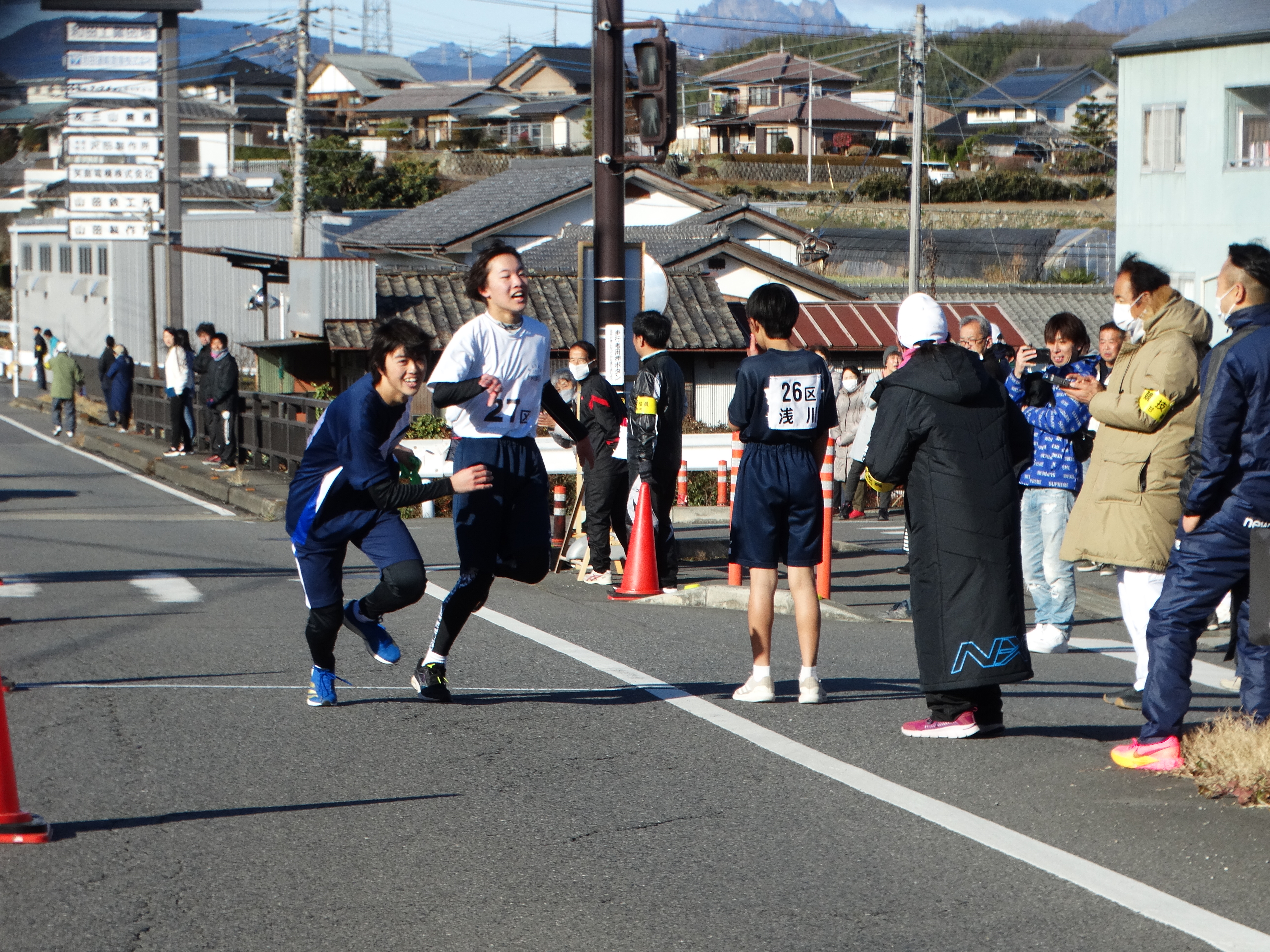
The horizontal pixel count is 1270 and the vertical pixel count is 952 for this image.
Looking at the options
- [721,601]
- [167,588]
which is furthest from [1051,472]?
[167,588]

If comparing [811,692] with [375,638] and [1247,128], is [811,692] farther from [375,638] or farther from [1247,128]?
[1247,128]

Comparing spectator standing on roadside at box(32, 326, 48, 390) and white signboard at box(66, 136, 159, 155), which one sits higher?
white signboard at box(66, 136, 159, 155)

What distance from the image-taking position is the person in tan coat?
628 centimetres

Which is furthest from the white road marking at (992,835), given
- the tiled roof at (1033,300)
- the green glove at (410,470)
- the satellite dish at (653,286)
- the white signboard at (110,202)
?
the white signboard at (110,202)

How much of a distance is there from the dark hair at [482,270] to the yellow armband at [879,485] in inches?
74.4

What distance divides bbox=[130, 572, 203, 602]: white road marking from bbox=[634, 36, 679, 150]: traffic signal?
17.0 ft

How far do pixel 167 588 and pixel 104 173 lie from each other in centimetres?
2850

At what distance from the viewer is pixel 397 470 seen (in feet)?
21.0

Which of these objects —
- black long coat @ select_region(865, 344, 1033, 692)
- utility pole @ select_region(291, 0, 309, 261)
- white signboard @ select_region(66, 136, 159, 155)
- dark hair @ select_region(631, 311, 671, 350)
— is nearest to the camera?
black long coat @ select_region(865, 344, 1033, 692)

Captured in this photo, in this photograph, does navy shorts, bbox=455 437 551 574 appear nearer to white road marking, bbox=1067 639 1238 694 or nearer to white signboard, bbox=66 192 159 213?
white road marking, bbox=1067 639 1238 694

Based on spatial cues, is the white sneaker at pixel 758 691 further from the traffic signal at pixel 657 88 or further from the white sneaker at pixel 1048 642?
the traffic signal at pixel 657 88

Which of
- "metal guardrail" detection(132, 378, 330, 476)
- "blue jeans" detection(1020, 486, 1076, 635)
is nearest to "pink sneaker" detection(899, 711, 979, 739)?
"blue jeans" detection(1020, 486, 1076, 635)

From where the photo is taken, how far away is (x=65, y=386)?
28953mm

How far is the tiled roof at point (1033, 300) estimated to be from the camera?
3544cm
